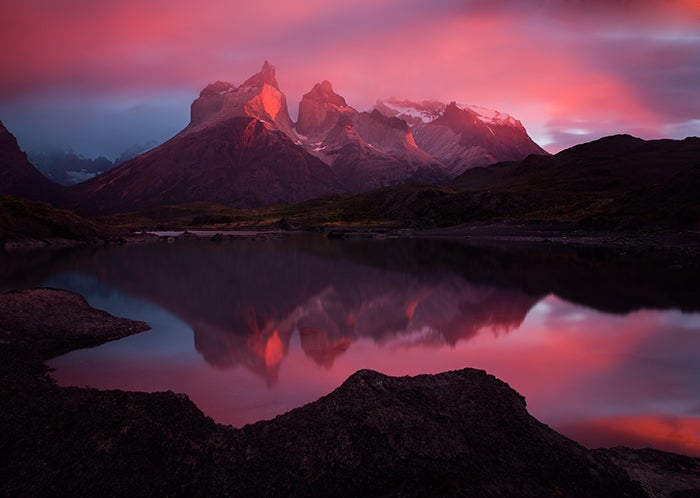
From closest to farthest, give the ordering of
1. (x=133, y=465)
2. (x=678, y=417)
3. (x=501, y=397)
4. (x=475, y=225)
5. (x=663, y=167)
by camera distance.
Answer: (x=133, y=465) → (x=501, y=397) → (x=678, y=417) → (x=475, y=225) → (x=663, y=167)

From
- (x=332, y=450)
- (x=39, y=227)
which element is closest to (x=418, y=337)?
(x=332, y=450)

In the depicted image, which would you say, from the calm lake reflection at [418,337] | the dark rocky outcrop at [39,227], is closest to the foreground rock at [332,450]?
the calm lake reflection at [418,337]

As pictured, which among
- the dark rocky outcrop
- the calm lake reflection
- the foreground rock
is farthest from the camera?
the dark rocky outcrop

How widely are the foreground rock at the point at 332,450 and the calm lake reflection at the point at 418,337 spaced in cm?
287

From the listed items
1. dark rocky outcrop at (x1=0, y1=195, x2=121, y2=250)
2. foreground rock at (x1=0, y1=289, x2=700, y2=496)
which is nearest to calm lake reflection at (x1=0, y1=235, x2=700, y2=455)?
foreground rock at (x1=0, y1=289, x2=700, y2=496)

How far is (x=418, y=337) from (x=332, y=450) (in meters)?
13.2

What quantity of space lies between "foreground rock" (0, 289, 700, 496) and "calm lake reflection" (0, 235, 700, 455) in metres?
2.87

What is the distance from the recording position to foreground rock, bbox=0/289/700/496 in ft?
23.6

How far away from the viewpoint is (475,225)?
355ft

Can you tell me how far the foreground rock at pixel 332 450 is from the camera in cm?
718

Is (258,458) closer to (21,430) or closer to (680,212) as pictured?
(21,430)

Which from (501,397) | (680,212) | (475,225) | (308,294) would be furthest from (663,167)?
(501,397)

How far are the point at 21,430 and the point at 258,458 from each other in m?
4.66

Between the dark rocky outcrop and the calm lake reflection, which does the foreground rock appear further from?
the dark rocky outcrop
